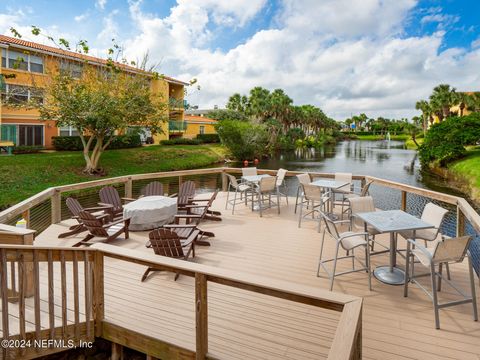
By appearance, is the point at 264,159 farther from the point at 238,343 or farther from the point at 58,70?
the point at 238,343

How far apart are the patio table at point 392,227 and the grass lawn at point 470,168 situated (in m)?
17.7

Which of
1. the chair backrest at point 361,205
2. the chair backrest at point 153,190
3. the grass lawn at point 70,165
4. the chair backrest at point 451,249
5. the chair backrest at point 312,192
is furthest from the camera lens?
the grass lawn at point 70,165

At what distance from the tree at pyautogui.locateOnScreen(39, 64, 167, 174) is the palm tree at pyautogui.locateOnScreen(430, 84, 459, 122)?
41.1 meters

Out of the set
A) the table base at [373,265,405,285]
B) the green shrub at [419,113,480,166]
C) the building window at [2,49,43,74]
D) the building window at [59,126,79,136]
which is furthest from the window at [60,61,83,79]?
the green shrub at [419,113,480,166]

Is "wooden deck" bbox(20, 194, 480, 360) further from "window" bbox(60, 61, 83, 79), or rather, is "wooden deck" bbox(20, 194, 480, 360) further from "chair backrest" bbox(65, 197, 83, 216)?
"window" bbox(60, 61, 83, 79)

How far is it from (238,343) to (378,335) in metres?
1.33

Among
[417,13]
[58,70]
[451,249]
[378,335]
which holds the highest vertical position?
[417,13]

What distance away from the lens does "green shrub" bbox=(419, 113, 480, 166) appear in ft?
86.5

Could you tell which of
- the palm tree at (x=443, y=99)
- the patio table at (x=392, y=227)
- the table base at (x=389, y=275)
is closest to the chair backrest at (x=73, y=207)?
the patio table at (x=392, y=227)

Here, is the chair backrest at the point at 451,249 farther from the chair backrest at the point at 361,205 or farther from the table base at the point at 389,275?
the chair backrest at the point at 361,205

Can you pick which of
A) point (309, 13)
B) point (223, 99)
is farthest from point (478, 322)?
point (223, 99)

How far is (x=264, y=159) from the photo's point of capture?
36.3 m

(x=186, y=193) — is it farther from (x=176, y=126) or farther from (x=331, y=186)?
(x=176, y=126)

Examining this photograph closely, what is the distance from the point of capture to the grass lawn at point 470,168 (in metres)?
20.0
